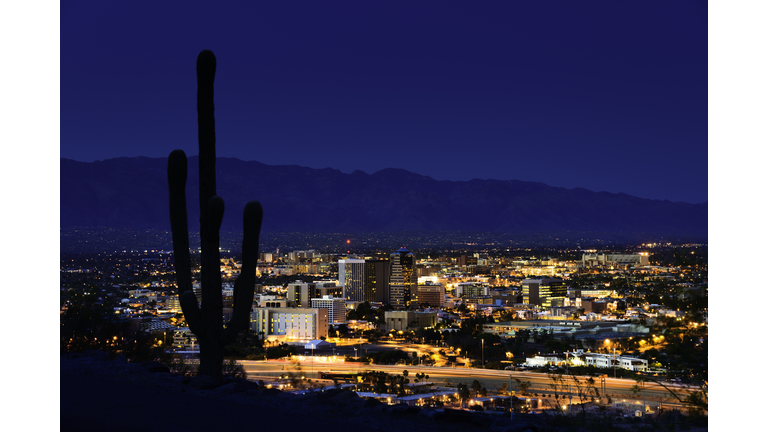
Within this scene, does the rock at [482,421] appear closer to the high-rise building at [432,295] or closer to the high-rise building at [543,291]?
the high-rise building at [543,291]

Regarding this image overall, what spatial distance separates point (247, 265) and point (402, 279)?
184 feet

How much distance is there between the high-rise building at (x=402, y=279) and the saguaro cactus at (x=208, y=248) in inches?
2058

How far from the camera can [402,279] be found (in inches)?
2501

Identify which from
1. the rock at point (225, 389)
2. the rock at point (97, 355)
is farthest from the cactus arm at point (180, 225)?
the rock at point (97, 355)

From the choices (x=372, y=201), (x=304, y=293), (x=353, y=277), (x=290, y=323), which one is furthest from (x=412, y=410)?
(x=372, y=201)

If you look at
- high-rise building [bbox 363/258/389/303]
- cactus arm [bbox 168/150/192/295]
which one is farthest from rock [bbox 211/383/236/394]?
high-rise building [bbox 363/258/389/303]

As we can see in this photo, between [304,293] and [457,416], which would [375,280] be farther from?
[457,416]

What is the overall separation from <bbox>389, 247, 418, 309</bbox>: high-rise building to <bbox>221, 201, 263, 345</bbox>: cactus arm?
172 feet

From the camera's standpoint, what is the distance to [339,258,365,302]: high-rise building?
2539 inches

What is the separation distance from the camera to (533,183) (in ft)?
442

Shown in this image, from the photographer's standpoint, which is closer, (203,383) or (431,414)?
(431,414)

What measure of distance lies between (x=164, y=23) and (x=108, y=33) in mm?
3850

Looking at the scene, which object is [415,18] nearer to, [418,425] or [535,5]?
[535,5]

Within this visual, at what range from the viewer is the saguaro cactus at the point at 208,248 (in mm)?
7772
